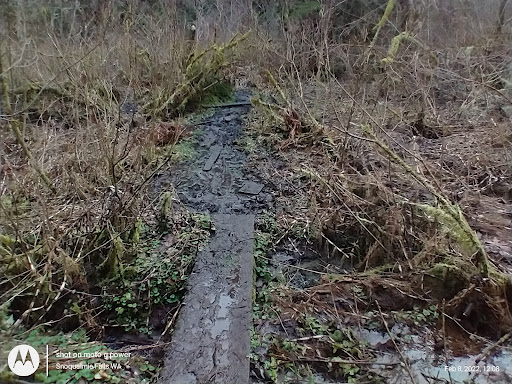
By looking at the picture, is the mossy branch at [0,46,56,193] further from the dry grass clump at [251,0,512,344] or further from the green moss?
the green moss

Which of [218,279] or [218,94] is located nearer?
[218,279]

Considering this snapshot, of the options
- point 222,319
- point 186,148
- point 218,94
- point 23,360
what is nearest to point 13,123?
point 23,360

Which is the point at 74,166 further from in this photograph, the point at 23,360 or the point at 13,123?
the point at 23,360

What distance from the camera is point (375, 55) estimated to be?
4.36m

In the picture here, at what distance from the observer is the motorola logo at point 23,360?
1345 millimetres

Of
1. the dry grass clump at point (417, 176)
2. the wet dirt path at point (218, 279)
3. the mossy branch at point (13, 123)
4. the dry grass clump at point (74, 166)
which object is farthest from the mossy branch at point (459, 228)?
the mossy branch at point (13, 123)

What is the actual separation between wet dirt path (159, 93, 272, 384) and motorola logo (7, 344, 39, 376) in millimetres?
430

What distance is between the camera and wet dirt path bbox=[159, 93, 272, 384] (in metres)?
1.54

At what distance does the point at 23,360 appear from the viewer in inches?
54.0

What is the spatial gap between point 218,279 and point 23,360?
0.88 meters

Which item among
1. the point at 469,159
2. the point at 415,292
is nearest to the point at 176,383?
the point at 415,292

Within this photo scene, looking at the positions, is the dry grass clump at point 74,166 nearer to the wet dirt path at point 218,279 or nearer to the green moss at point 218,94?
the wet dirt path at point 218,279

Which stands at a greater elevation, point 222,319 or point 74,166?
point 74,166

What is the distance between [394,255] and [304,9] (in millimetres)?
4333
